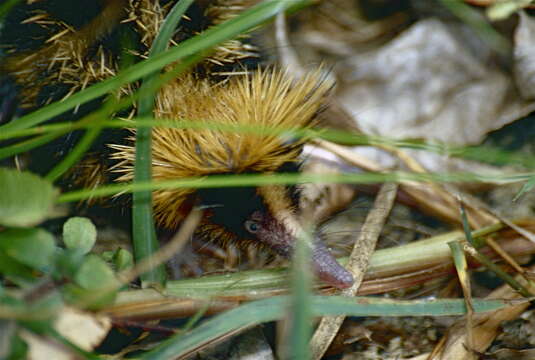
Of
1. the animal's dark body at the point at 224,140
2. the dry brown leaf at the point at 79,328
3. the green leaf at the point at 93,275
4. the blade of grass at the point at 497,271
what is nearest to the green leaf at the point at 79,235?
the green leaf at the point at 93,275

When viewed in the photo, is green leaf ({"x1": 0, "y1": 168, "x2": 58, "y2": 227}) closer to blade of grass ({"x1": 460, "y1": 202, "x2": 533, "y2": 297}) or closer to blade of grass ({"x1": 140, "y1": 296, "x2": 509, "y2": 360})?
blade of grass ({"x1": 140, "y1": 296, "x2": 509, "y2": 360})

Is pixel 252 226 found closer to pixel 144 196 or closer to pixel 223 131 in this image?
pixel 223 131

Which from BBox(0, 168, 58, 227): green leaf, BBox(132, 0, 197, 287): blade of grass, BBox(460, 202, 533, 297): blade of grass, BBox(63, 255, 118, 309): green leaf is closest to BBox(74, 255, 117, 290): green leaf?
BBox(63, 255, 118, 309): green leaf

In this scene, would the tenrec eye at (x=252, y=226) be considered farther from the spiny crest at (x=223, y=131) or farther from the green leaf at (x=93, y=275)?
the green leaf at (x=93, y=275)

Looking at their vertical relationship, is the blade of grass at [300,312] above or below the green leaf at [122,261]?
above

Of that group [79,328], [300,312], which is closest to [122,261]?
[79,328]

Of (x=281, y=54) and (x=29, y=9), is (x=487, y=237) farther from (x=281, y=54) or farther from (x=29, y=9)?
(x=29, y=9)

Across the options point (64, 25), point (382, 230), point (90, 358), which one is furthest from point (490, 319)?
point (64, 25)
